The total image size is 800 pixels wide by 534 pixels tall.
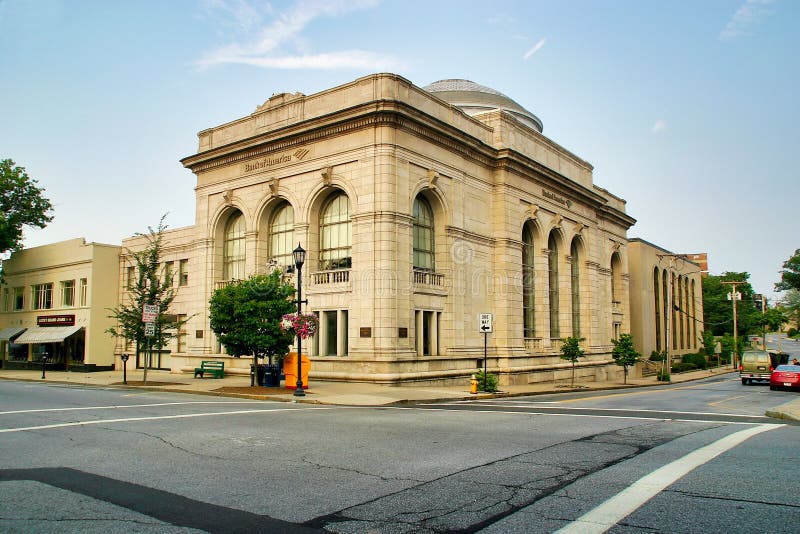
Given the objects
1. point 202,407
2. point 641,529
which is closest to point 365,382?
point 202,407

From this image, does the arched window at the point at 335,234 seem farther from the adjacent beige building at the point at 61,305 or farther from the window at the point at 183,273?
the adjacent beige building at the point at 61,305

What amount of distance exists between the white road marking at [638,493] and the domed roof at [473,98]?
121 ft

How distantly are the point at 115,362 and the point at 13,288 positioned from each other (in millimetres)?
14113

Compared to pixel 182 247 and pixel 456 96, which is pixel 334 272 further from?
pixel 456 96

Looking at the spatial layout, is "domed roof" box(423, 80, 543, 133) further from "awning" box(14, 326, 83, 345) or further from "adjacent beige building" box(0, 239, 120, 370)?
"awning" box(14, 326, 83, 345)

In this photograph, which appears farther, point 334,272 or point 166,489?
point 334,272

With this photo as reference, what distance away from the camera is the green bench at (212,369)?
33281mm

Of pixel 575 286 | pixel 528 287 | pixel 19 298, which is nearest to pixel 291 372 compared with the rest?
pixel 528 287

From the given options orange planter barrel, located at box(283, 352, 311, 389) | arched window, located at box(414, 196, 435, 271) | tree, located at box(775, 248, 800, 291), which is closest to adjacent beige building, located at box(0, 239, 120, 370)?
orange planter barrel, located at box(283, 352, 311, 389)

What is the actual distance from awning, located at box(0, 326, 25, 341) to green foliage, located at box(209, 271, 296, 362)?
33.1 m

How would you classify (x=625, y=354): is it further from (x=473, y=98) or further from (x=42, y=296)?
(x=42, y=296)

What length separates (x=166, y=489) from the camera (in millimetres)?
7801

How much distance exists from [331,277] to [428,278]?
478 centimetres

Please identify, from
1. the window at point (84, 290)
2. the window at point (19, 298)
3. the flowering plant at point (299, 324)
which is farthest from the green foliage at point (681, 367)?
the window at point (19, 298)
